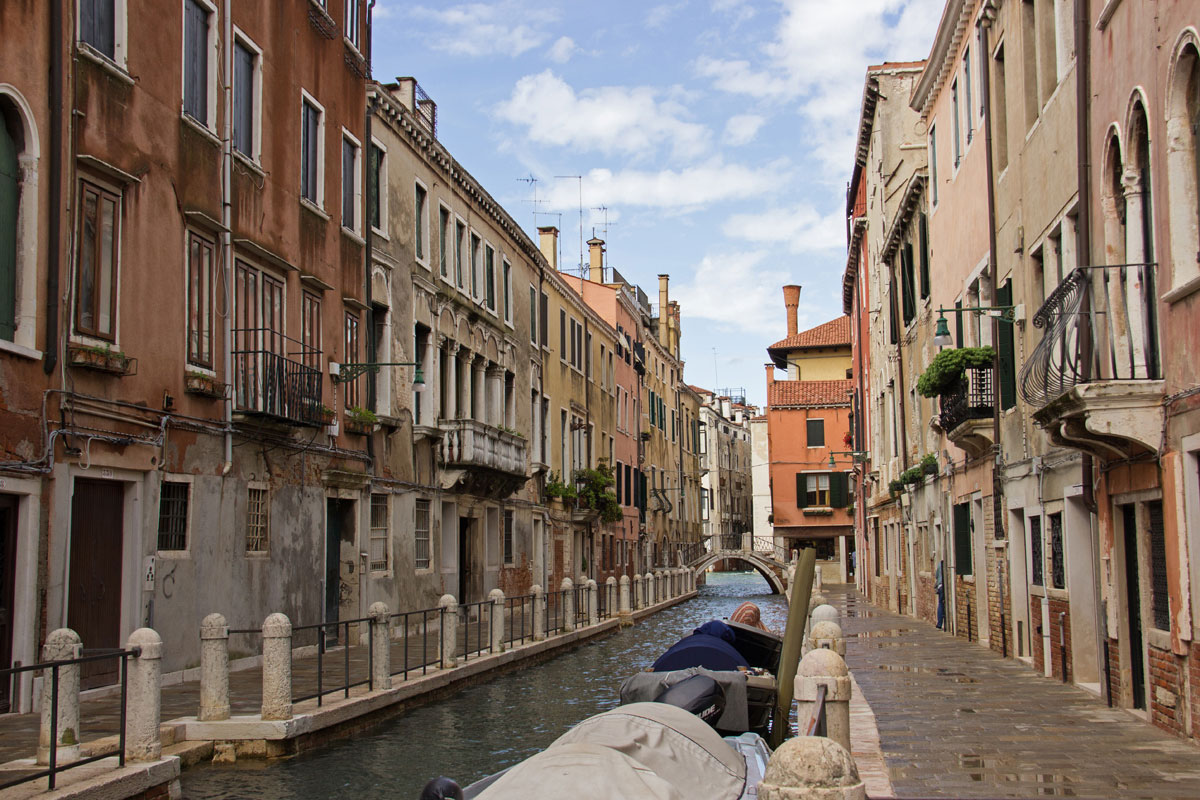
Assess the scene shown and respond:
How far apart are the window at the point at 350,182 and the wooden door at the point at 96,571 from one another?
309 inches

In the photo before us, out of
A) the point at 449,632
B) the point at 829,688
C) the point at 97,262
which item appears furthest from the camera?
the point at 449,632

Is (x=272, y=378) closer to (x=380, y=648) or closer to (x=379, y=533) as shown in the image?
(x=380, y=648)

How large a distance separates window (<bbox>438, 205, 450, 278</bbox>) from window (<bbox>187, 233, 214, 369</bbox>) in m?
9.48

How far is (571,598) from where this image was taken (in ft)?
79.0

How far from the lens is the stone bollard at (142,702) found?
8.80 meters

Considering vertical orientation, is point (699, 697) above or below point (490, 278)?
below

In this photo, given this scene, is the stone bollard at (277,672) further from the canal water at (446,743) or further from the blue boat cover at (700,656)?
the blue boat cover at (700,656)

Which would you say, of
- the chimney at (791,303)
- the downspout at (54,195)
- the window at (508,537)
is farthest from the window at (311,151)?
the chimney at (791,303)

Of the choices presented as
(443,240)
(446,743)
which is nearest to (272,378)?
(446,743)

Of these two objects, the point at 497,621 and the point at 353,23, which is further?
the point at 353,23

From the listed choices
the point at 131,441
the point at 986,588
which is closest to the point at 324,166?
the point at 131,441

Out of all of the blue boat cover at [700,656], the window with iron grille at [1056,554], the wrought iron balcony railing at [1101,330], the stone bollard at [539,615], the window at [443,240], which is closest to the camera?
the wrought iron balcony railing at [1101,330]

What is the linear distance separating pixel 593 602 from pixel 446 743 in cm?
1482

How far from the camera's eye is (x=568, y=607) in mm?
23719
